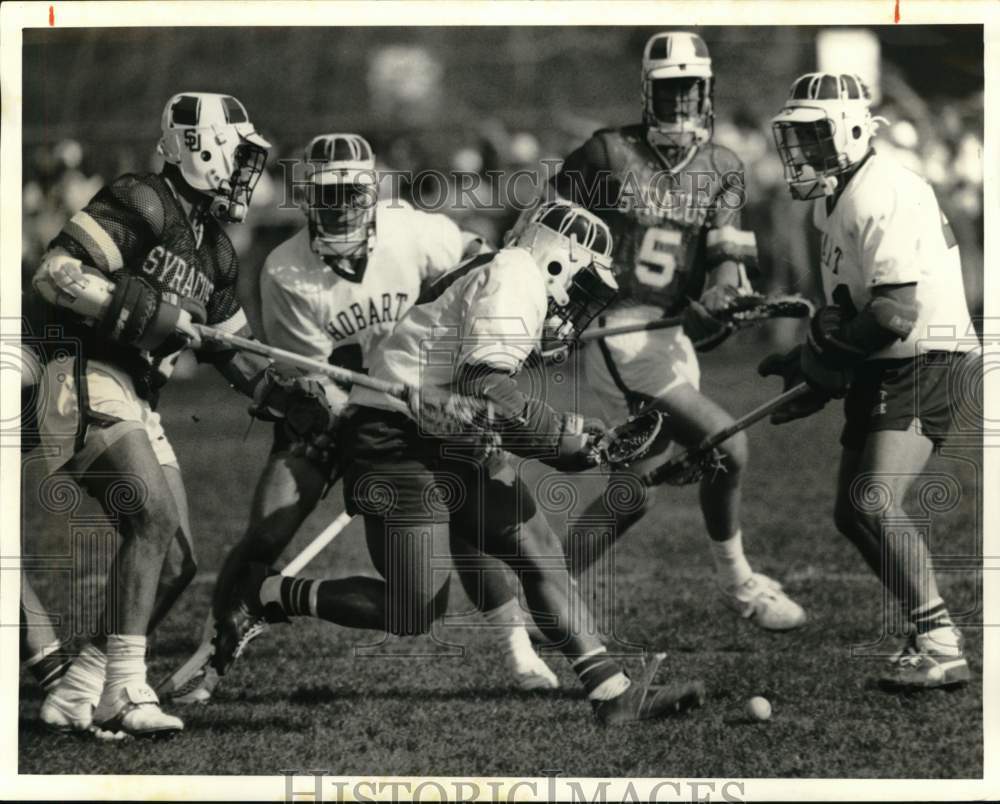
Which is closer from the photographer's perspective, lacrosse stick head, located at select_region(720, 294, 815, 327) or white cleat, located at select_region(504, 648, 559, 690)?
white cleat, located at select_region(504, 648, 559, 690)

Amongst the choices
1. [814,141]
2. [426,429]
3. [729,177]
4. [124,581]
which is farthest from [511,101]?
[124,581]

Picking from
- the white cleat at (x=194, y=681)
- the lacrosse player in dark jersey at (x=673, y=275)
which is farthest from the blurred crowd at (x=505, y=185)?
the white cleat at (x=194, y=681)

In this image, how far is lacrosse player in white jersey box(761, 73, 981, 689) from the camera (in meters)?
5.40

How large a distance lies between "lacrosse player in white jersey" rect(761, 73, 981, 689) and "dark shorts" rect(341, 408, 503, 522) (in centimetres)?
130

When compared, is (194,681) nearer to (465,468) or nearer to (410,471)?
(410,471)

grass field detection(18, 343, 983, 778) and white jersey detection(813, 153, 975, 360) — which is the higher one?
white jersey detection(813, 153, 975, 360)

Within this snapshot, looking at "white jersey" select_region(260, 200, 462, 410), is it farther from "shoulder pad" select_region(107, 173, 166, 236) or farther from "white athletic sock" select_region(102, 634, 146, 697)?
"white athletic sock" select_region(102, 634, 146, 697)

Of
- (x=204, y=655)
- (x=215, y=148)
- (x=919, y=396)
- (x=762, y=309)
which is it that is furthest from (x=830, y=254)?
(x=204, y=655)

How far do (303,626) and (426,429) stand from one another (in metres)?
1.36

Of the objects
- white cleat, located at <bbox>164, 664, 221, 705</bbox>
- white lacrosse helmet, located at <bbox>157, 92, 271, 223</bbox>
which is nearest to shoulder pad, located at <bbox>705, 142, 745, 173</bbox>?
white lacrosse helmet, located at <bbox>157, 92, 271, 223</bbox>

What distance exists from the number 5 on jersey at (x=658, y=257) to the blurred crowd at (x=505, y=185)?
0.30m

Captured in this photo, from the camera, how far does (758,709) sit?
5.24 meters

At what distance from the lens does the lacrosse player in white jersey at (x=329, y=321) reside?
555 cm

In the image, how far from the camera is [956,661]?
5391 mm
